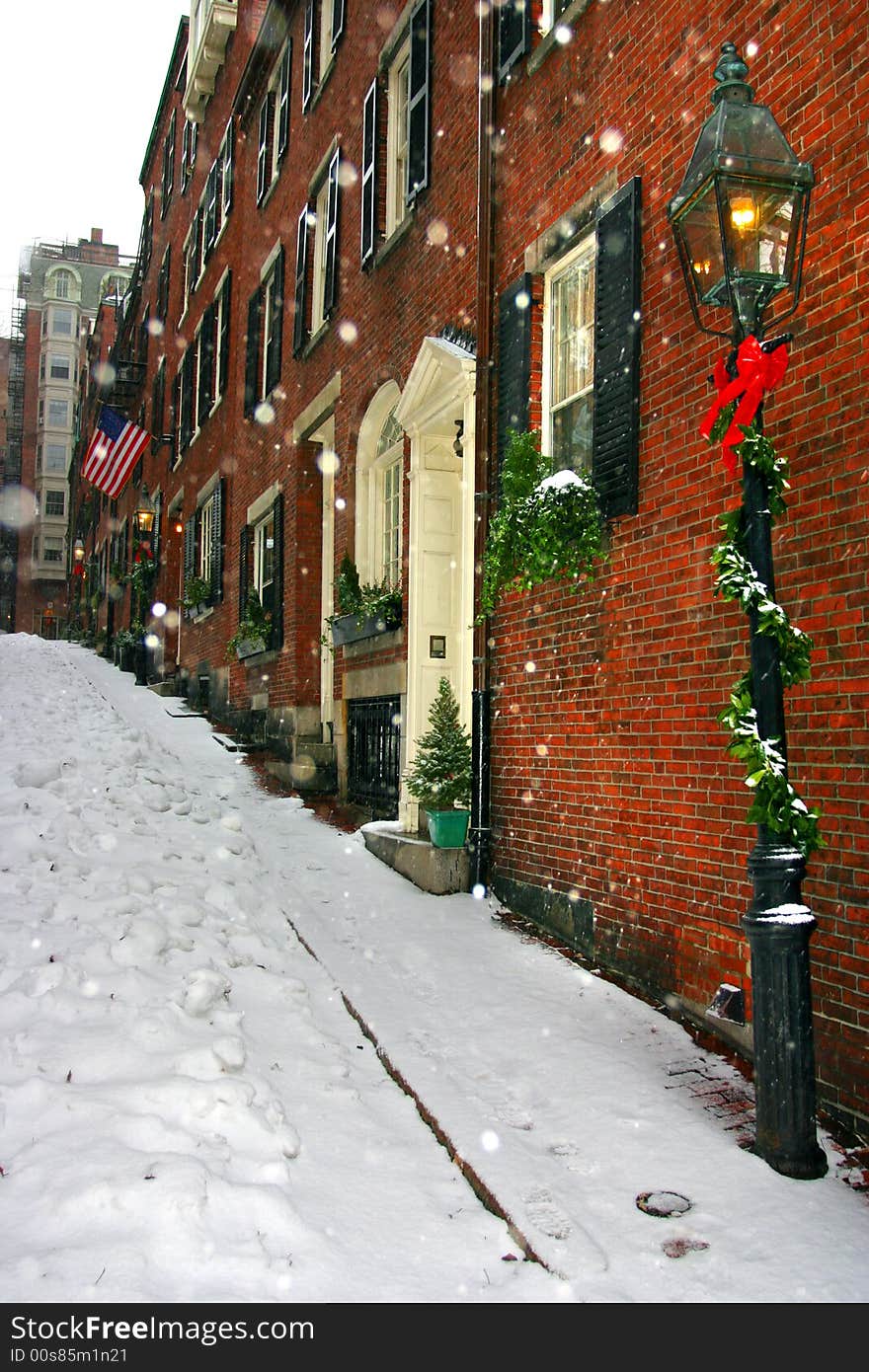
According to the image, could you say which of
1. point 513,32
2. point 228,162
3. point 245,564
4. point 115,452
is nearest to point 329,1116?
point 513,32

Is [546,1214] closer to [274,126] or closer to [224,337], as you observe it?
[274,126]

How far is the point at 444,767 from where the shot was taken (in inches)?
282

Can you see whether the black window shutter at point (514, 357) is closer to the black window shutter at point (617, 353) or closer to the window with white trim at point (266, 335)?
the black window shutter at point (617, 353)

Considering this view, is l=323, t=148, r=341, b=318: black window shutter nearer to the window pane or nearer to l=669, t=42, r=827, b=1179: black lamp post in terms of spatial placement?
l=669, t=42, r=827, b=1179: black lamp post

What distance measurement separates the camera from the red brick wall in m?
3.78

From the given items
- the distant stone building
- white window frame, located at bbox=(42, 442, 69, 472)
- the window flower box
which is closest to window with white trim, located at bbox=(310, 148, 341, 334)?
the window flower box

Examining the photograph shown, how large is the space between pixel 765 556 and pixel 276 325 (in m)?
11.7

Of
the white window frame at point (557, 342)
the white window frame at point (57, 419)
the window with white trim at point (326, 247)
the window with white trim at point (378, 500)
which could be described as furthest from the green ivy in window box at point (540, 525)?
the white window frame at point (57, 419)

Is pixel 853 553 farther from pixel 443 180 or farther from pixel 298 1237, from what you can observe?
pixel 443 180

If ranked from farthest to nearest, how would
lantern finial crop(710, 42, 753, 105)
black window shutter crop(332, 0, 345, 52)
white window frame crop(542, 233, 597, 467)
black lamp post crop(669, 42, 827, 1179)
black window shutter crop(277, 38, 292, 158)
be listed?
black window shutter crop(277, 38, 292, 158) < black window shutter crop(332, 0, 345, 52) < white window frame crop(542, 233, 597, 467) < lantern finial crop(710, 42, 753, 105) < black lamp post crop(669, 42, 827, 1179)

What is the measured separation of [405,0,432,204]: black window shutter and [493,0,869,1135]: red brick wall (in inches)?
63.2

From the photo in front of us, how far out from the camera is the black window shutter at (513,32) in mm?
6652

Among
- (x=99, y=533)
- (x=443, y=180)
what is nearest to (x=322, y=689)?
(x=443, y=180)

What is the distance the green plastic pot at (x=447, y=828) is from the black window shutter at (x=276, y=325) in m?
8.51
